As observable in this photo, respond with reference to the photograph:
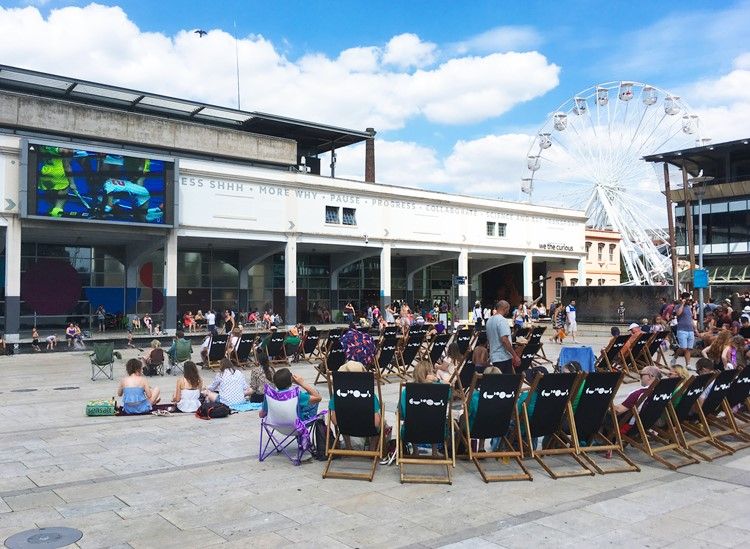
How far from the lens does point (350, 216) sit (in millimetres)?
36156

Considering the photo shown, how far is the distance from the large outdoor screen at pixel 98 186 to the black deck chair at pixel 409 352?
55.3 ft

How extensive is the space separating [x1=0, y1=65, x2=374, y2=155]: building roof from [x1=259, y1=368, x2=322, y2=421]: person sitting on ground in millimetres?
28816

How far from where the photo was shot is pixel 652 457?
285 inches

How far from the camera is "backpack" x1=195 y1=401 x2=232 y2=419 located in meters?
10.1

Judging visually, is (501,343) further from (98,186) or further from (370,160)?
(370,160)

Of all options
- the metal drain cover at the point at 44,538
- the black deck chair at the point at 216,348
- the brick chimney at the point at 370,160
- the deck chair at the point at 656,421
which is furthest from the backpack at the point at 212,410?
the brick chimney at the point at 370,160

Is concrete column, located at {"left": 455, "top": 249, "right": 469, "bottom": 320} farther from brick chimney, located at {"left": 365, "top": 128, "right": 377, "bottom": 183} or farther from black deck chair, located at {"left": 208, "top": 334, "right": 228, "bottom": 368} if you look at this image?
black deck chair, located at {"left": 208, "top": 334, "right": 228, "bottom": 368}

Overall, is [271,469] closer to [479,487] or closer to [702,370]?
[479,487]

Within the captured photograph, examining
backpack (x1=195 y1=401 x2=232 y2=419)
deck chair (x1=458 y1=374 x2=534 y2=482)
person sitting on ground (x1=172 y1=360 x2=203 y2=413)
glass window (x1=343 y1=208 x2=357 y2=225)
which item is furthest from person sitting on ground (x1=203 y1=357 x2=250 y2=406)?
glass window (x1=343 y1=208 x2=357 y2=225)

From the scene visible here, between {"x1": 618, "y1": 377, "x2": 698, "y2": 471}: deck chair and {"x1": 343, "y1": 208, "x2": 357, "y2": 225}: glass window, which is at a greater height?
{"x1": 343, "y1": 208, "x2": 357, "y2": 225}: glass window

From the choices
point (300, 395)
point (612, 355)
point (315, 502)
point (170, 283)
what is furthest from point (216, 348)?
point (170, 283)

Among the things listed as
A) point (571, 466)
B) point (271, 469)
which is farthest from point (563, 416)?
point (271, 469)

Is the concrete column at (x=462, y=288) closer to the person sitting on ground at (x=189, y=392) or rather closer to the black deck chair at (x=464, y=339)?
the black deck chair at (x=464, y=339)

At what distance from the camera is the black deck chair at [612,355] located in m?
14.4
